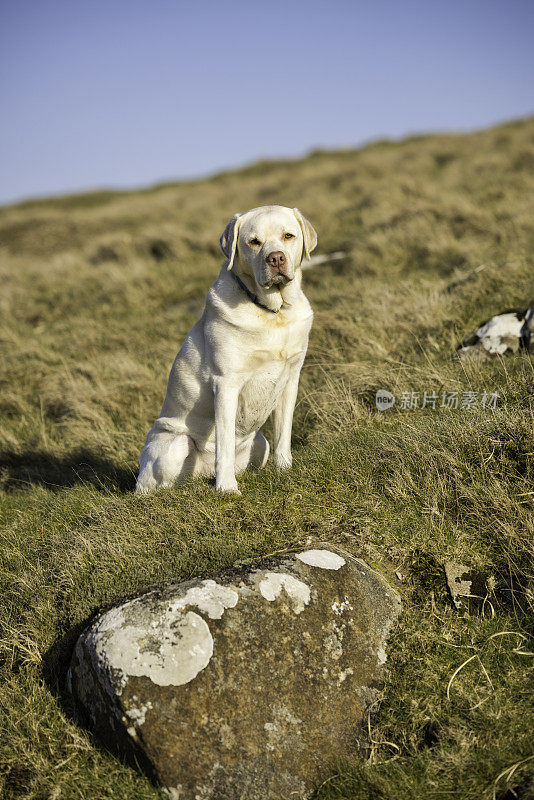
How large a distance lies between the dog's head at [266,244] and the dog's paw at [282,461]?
104 cm

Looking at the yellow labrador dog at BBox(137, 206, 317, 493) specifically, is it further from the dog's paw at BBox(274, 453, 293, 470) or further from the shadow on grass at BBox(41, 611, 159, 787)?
the shadow on grass at BBox(41, 611, 159, 787)

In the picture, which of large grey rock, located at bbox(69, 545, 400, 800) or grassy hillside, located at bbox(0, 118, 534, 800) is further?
grassy hillside, located at bbox(0, 118, 534, 800)

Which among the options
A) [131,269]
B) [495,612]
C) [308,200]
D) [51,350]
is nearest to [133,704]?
[495,612]

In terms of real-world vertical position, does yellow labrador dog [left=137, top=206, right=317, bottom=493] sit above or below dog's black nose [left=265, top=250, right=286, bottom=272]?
below

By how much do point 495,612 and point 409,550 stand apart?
1.45ft

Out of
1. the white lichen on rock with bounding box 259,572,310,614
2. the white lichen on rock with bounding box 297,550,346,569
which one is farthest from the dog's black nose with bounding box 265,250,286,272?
the white lichen on rock with bounding box 259,572,310,614

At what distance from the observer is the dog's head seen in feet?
10.8

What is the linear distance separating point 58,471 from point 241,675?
3195mm

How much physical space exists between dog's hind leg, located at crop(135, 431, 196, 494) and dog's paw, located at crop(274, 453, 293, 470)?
0.50m

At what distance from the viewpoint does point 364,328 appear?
5.62 meters

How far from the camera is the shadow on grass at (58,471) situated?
4.59 meters

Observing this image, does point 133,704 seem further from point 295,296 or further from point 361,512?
point 295,296

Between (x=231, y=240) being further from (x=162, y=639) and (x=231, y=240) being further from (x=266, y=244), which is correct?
(x=162, y=639)

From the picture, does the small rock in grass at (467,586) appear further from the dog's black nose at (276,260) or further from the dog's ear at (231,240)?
the dog's ear at (231,240)
